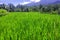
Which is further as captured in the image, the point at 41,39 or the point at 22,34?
the point at 22,34

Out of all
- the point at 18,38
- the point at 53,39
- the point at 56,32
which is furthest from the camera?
the point at 56,32

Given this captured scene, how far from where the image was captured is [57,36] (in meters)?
2.47

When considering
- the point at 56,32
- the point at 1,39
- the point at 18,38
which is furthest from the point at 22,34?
the point at 56,32

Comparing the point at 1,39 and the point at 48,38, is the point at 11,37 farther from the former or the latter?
the point at 48,38

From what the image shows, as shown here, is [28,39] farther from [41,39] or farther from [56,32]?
[56,32]

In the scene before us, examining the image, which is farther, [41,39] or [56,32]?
[56,32]

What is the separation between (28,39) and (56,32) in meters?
0.53

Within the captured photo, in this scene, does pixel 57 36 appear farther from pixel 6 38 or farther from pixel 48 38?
pixel 6 38

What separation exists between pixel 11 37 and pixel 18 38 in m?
0.14

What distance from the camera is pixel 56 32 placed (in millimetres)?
2623

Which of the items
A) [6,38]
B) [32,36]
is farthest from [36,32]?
[6,38]

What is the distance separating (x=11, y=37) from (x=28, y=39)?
310 millimetres

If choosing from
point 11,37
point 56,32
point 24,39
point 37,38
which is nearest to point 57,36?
point 56,32

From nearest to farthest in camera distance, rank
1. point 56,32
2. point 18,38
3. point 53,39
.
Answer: point 53,39 → point 18,38 → point 56,32
